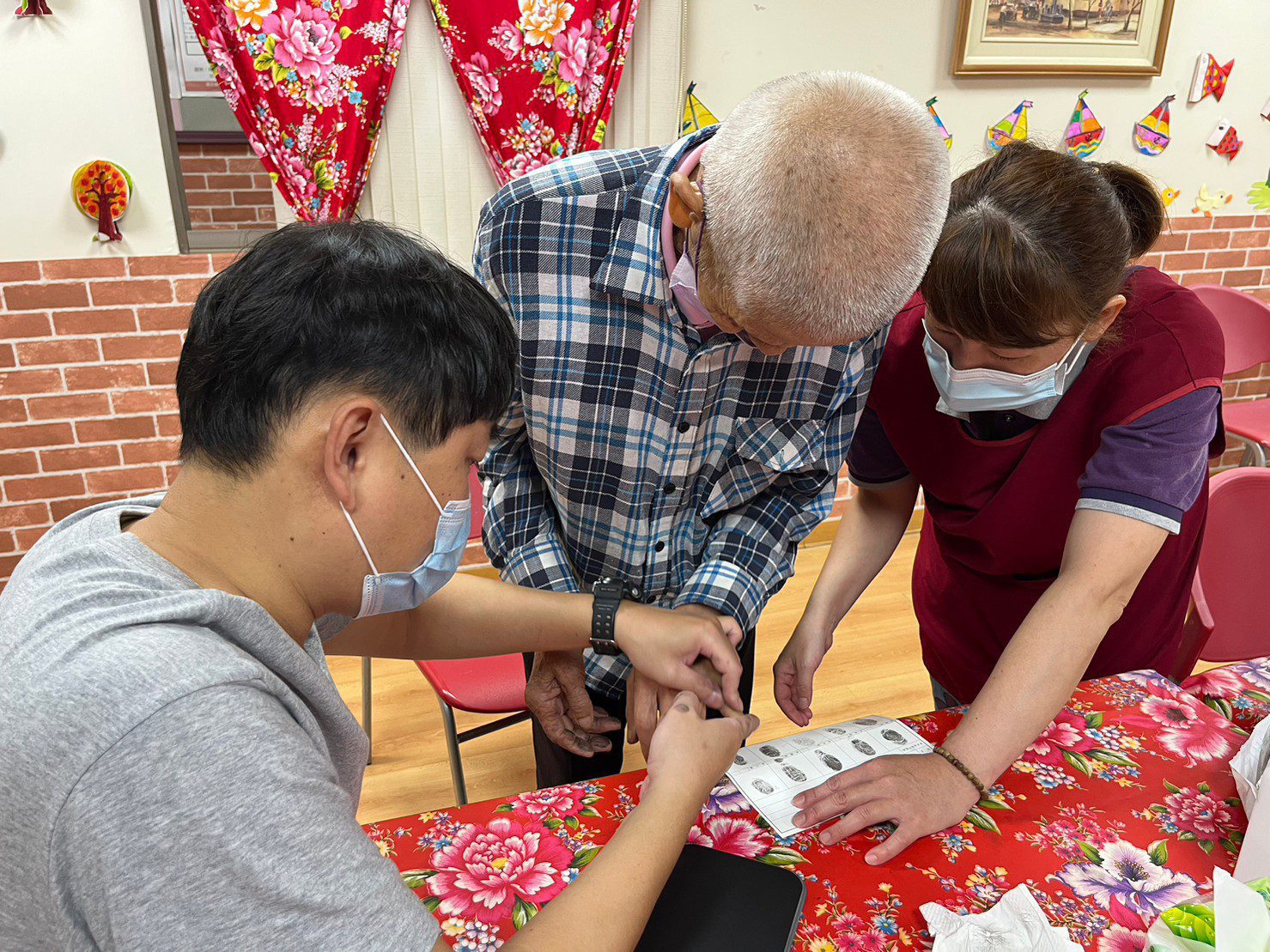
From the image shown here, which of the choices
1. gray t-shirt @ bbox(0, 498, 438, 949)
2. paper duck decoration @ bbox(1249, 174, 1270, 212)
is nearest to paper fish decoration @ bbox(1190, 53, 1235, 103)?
paper duck decoration @ bbox(1249, 174, 1270, 212)

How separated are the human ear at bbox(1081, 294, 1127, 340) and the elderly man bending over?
29cm

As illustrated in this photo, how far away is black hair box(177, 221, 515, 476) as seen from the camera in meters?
0.71

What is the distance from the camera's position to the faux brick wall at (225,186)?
12.6 feet

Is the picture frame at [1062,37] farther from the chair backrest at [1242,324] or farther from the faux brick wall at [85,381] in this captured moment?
the faux brick wall at [85,381]

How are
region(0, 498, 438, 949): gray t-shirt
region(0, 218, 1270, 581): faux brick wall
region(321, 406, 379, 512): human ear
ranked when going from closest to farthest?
region(0, 498, 438, 949): gray t-shirt < region(321, 406, 379, 512): human ear < region(0, 218, 1270, 581): faux brick wall

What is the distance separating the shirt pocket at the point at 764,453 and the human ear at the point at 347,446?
709 millimetres

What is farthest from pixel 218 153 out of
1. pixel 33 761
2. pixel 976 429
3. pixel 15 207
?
pixel 33 761

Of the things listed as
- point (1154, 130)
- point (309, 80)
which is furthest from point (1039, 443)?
point (1154, 130)

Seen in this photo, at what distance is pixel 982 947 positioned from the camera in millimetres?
843

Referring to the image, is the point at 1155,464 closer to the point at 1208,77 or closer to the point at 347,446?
the point at 347,446

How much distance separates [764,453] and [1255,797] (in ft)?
2.32

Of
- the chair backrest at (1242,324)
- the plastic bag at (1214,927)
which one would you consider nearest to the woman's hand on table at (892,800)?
the plastic bag at (1214,927)

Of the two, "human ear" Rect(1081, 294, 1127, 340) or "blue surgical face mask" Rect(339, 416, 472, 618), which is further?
"human ear" Rect(1081, 294, 1127, 340)

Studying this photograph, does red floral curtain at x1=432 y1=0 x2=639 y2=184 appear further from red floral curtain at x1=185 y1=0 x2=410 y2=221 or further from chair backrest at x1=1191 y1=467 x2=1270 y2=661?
chair backrest at x1=1191 y1=467 x2=1270 y2=661
